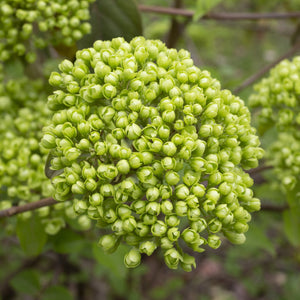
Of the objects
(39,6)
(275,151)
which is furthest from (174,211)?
(39,6)

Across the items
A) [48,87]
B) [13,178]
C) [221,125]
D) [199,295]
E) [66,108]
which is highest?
[221,125]

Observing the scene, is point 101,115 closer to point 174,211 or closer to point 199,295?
point 174,211

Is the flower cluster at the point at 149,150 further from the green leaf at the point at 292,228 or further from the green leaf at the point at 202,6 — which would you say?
the green leaf at the point at 292,228

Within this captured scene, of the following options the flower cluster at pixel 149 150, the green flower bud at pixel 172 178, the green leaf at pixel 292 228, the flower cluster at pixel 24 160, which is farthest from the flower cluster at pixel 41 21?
the green leaf at pixel 292 228

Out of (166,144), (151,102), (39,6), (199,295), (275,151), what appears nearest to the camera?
(166,144)

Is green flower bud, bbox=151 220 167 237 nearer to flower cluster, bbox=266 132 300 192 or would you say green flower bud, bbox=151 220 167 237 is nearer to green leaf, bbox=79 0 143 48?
flower cluster, bbox=266 132 300 192

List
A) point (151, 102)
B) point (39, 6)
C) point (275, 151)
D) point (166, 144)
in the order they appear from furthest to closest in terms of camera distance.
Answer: point (275, 151)
point (39, 6)
point (151, 102)
point (166, 144)
